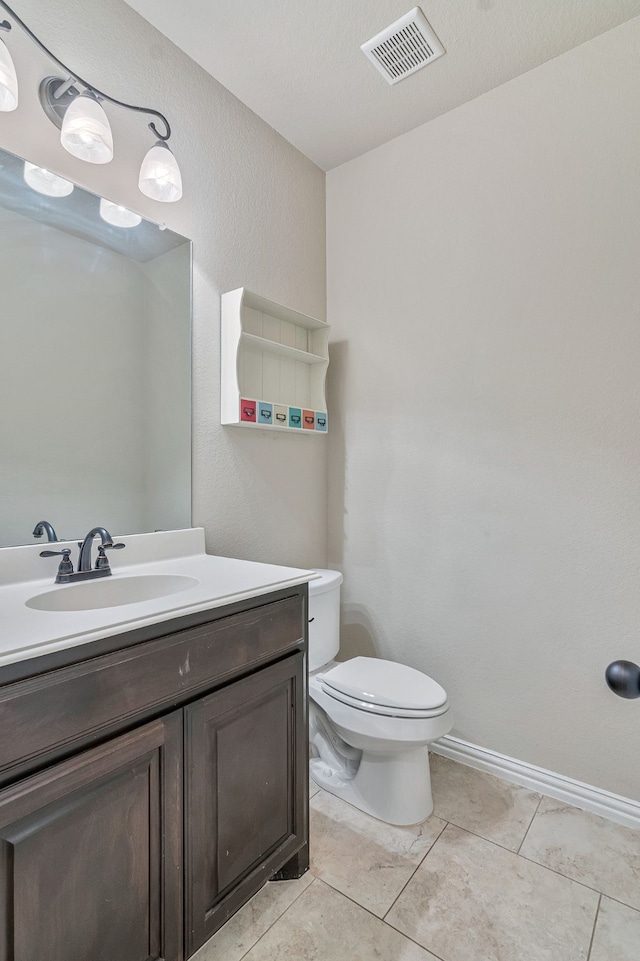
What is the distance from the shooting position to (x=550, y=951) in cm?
110

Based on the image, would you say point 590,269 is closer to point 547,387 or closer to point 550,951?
point 547,387

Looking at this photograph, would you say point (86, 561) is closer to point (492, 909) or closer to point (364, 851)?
point (364, 851)

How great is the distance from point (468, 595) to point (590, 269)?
1.27 metres

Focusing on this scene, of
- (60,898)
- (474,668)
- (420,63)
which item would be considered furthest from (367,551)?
(420,63)

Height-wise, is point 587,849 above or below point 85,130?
below

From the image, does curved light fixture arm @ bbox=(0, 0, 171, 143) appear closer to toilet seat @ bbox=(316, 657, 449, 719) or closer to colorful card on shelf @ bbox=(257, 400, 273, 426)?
colorful card on shelf @ bbox=(257, 400, 273, 426)

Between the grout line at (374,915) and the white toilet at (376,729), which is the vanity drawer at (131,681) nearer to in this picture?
the white toilet at (376,729)

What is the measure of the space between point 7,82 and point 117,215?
1.24 ft

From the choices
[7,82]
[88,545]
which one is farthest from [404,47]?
[88,545]

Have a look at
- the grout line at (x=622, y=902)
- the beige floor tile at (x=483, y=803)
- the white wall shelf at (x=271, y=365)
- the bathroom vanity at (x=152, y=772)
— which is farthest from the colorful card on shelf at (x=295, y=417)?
the grout line at (x=622, y=902)

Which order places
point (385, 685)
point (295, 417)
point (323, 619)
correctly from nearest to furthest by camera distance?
point (385, 685)
point (323, 619)
point (295, 417)

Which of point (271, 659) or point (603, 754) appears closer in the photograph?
point (271, 659)

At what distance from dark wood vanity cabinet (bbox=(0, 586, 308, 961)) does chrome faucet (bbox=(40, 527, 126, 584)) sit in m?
0.43

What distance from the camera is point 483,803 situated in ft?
5.35
